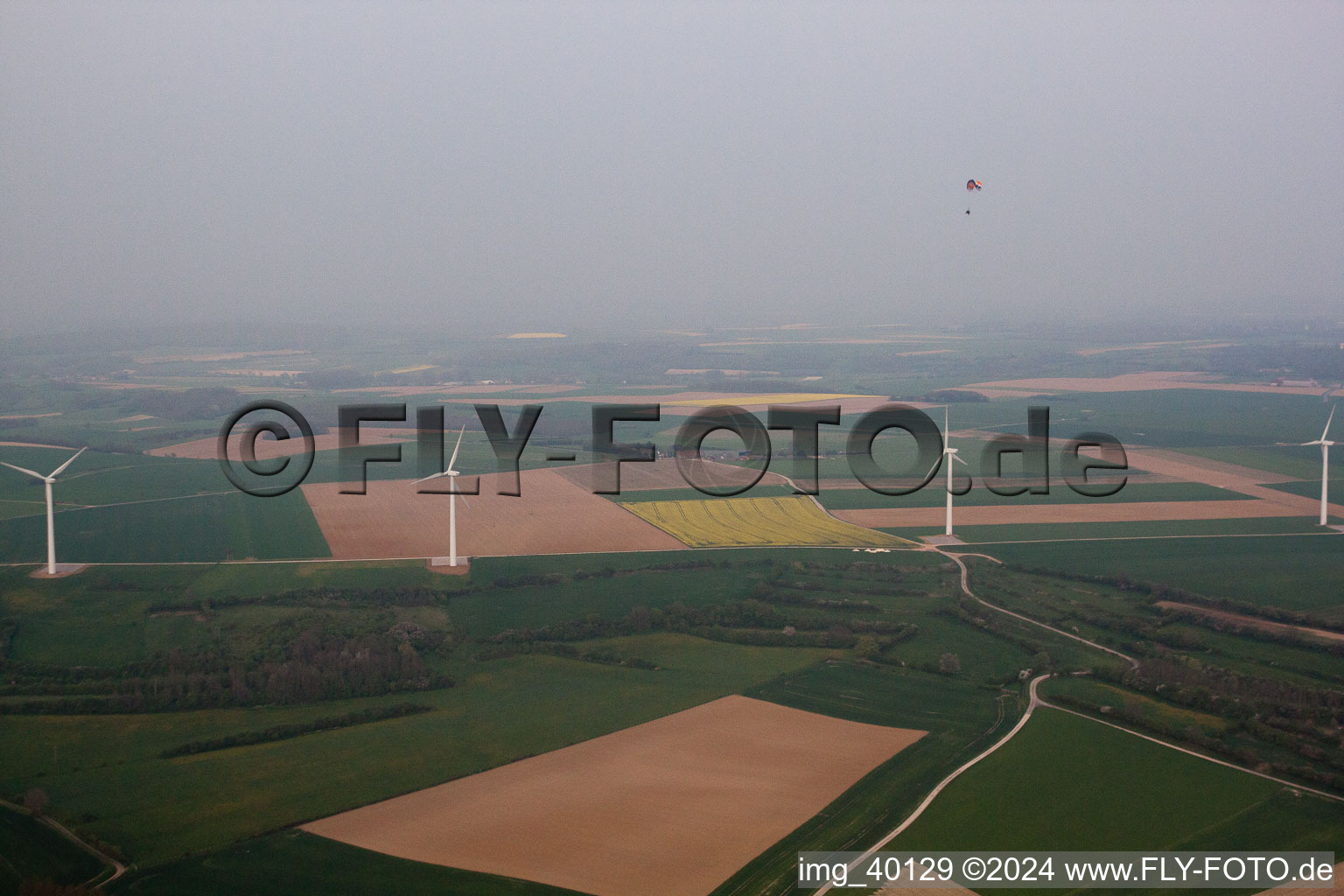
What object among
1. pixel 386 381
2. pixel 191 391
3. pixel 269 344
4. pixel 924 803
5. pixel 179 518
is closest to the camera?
pixel 924 803

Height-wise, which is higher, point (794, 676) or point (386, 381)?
point (386, 381)

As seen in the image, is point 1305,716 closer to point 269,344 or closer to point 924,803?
point 924,803

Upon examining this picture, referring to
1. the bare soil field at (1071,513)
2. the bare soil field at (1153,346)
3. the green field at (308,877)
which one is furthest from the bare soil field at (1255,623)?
the bare soil field at (1153,346)

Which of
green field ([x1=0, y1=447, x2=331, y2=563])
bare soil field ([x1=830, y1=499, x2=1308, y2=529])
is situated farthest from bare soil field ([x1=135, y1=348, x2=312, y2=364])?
bare soil field ([x1=830, y1=499, x2=1308, y2=529])

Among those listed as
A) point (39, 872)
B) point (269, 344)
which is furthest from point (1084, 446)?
point (269, 344)

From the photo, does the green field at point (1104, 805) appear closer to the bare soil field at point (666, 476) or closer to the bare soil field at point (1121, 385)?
the bare soil field at point (666, 476)
